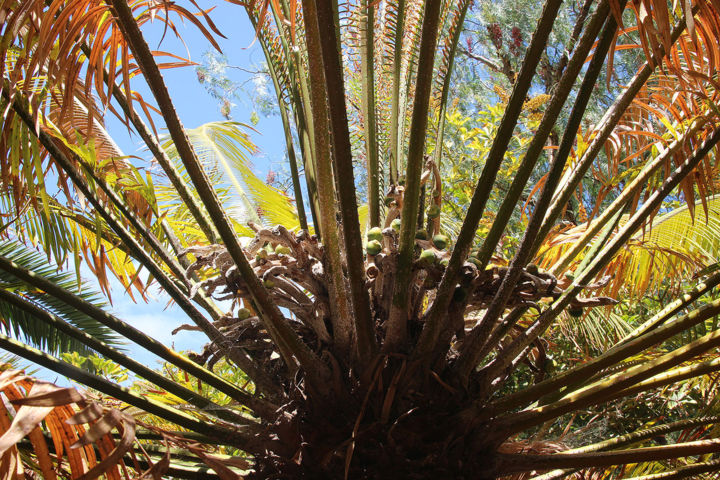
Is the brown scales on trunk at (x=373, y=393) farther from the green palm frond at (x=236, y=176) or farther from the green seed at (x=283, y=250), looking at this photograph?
the green palm frond at (x=236, y=176)

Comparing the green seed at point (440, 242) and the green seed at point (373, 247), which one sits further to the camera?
the green seed at point (440, 242)

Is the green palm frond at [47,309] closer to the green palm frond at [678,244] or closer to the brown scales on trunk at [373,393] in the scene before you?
the brown scales on trunk at [373,393]

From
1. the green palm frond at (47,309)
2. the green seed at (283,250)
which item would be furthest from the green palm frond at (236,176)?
the green seed at (283,250)

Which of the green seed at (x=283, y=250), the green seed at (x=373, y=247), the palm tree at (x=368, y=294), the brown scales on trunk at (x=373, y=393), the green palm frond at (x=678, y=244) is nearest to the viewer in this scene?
the palm tree at (x=368, y=294)

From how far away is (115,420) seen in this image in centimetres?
145

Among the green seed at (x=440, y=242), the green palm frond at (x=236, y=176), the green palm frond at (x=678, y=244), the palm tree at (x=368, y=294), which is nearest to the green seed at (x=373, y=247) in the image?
the palm tree at (x=368, y=294)

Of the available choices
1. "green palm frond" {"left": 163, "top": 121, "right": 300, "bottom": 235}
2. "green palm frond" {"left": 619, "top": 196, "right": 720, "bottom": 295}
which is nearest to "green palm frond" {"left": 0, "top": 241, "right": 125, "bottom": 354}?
"green palm frond" {"left": 163, "top": 121, "right": 300, "bottom": 235}

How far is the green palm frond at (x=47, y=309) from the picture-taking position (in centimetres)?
412

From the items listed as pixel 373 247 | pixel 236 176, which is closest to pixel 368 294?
pixel 373 247

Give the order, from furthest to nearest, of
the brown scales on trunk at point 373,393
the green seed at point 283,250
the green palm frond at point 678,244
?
the green palm frond at point 678,244 < the green seed at point 283,250 < the brown scales on trunk at point 373,393

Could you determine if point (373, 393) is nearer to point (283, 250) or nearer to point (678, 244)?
point (283, 250)

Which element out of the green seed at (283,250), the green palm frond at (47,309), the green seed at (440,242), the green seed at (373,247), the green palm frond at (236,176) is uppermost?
the green palm frond at (236,176)

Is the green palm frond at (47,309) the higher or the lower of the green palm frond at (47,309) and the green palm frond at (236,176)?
the lower

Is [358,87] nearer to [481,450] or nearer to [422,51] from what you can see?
[422,51]
